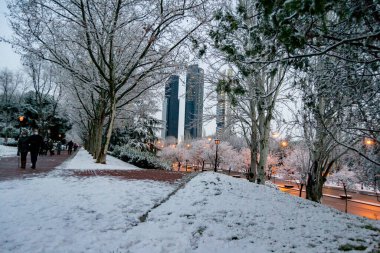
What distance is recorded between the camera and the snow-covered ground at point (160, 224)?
3.43 m

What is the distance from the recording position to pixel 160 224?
14.0 ft

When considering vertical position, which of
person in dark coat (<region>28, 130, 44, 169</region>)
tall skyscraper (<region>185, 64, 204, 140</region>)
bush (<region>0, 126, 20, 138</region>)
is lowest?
person in dark coat (<region>28, 130, 44, 169</region>)

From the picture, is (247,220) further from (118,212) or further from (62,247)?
(62,247)

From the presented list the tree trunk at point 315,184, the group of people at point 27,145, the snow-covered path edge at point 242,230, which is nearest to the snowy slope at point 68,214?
the snow-covered path edge at point 242,230

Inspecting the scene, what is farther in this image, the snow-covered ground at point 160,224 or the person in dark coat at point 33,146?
the person in dark coat at point 33,146

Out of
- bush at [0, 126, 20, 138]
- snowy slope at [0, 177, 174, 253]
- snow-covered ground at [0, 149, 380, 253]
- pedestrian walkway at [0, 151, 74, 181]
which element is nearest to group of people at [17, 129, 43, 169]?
pedestrian walkway at [0, 151, 74, 181]

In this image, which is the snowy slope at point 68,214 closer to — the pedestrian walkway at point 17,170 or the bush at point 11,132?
the pedestrian walkway at point 17,170

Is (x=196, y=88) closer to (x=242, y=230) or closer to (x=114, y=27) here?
(x=114, y=27)

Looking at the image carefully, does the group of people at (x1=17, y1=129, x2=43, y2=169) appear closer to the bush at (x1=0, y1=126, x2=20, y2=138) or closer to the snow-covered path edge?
the snow-covered path edge

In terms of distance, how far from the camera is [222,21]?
504 centimetres

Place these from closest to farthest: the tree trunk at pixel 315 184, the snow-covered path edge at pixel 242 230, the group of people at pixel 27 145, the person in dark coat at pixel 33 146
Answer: the snow-covered path edge at pixel 242 230, the group of people at pixel 27 145, the person in dark coat at pixel 33 146, the tree trunk at pixel 315 184

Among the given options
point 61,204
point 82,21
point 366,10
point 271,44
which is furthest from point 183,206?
point 82,21

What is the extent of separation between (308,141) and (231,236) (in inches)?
376

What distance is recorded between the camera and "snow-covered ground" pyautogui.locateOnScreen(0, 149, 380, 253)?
3.43 meters
